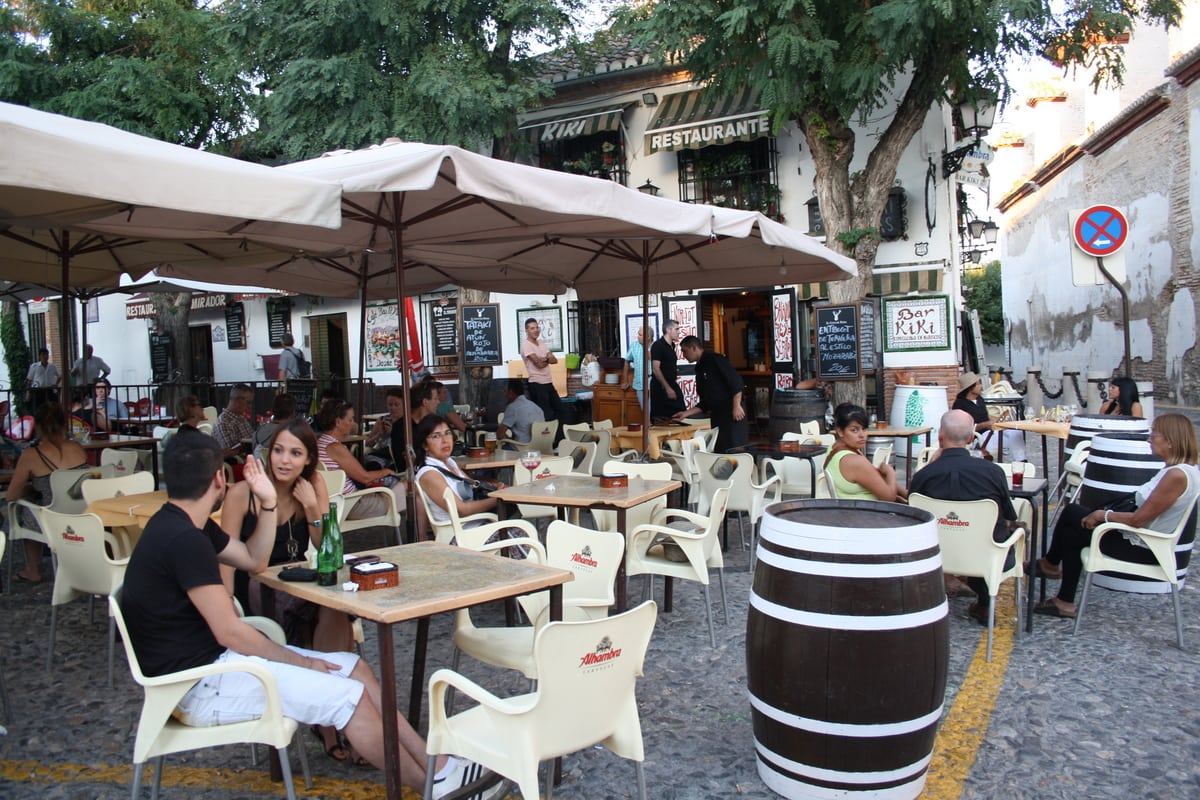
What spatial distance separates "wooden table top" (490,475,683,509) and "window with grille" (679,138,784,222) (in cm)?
913

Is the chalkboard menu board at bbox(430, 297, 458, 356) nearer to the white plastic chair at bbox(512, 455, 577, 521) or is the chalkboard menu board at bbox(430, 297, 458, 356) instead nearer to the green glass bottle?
the white plastic chair at bbox(512, 455, 577, 521)

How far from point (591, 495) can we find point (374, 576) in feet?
6.61

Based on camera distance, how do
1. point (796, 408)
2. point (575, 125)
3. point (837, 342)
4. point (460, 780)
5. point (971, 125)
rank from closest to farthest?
point (460, 780) < point (796, 408) < point (837, 342) < point (971, 125) < point (575, 125)

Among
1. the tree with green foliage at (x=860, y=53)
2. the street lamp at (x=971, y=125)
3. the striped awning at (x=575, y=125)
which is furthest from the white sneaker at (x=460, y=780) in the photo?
the striped awning at (x=575, y=125)

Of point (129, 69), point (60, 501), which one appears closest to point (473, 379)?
point (129, 69)

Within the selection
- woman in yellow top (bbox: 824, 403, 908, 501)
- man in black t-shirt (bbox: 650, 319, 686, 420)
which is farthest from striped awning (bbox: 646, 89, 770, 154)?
woman in yellow top (bbox: 824, 403, 908, 501)

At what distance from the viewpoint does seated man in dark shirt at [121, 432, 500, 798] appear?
106 inches

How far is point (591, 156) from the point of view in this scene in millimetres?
14633

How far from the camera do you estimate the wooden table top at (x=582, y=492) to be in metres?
4.62

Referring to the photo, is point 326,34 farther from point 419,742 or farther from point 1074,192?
point 1074,192

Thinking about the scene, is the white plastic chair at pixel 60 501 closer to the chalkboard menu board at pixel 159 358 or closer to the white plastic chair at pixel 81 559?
the white plastic chair at pixel 81 559

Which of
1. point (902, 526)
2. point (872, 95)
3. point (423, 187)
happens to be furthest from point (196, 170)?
point (872, 95)

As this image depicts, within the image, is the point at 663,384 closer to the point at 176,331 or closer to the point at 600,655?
the point at 600,655

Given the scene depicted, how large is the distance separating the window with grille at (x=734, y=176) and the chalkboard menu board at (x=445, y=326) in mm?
4575
